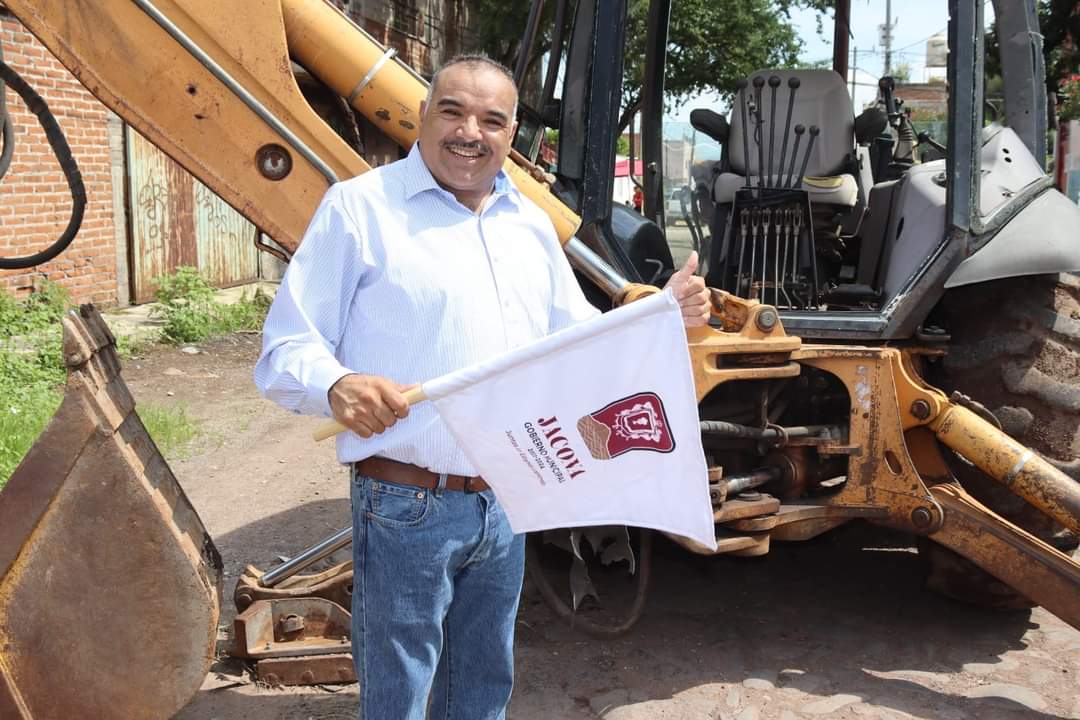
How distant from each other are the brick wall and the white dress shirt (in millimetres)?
7320

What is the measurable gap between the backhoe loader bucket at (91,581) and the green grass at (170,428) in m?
3.28

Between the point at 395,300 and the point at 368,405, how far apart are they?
0.29 m

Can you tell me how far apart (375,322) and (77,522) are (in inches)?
44.1

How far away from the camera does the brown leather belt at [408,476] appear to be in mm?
2320

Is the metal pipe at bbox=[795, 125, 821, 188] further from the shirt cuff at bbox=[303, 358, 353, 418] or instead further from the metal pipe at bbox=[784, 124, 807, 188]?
the shirt cuff at bbox=[303, 358, 353, 418]

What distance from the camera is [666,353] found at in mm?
2316

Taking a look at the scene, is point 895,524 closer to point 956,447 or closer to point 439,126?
point 956,447

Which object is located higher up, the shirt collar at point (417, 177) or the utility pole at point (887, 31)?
the utility pole at point (887, 31)

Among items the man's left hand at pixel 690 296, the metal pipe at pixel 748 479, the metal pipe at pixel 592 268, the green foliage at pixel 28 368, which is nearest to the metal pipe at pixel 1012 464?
the metal pipe at pixel 748 479

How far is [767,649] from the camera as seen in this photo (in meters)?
3.94

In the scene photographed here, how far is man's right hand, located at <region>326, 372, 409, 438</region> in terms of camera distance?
207 cm

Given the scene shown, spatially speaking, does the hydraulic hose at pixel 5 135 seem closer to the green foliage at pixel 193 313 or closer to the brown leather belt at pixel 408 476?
the brown leather belt at pixel 408 476

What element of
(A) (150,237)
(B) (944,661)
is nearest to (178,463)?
(B) (944,661)

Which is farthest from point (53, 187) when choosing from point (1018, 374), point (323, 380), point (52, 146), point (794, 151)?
point (323, 380)
